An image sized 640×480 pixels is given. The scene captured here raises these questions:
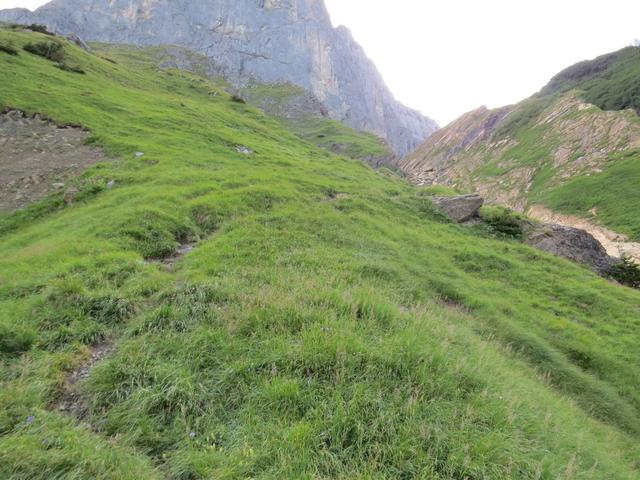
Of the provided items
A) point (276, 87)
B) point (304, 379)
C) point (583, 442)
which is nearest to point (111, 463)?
point (304, 379)

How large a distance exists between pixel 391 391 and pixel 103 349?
5.79m

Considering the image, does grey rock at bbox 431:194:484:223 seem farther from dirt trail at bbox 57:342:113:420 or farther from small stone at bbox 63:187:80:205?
small stone at bbox 63:187:80:205

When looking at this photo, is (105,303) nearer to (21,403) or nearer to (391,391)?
(21,403)

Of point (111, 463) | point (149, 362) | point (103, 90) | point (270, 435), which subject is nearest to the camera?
point (111, 463)

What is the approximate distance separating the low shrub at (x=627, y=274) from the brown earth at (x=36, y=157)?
36483 mm

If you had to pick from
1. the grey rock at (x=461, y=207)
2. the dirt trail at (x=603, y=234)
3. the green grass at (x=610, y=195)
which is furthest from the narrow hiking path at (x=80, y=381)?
the green grass at (x=610, y=195)

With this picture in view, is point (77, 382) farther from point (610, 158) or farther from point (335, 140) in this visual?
point (610, 158)

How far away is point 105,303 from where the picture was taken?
8164mm

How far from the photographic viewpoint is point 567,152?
90.7m

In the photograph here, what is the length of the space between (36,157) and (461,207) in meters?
30.7

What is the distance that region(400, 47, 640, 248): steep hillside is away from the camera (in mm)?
64188

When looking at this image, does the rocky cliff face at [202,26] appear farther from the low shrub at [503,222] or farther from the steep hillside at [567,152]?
the low shrub at [503,222]

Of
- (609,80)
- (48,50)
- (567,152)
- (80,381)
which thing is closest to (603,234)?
(567,152)

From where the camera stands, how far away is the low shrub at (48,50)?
4412 cm
